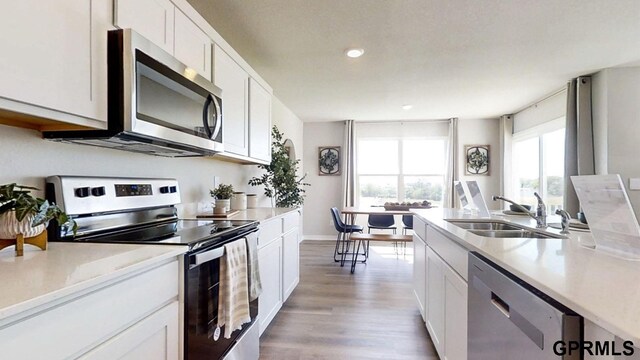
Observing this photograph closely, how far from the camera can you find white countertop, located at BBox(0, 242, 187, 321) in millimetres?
650

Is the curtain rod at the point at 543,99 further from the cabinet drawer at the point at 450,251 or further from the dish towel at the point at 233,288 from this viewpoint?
the dish towel at the point at 233,288

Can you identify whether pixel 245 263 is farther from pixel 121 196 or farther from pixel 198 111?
pixel 198 111

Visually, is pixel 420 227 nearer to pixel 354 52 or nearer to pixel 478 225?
pixel 478 225

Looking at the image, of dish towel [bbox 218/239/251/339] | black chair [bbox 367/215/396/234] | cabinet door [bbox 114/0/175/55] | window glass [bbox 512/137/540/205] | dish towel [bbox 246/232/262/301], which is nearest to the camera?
cabinet door [bbox 114/0/175/55]

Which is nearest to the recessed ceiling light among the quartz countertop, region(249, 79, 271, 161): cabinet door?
region(249, 79, 271, 161): cabinet door

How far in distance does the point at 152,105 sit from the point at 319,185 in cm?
501

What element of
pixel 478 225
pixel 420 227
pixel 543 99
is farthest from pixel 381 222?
pixel 478 225

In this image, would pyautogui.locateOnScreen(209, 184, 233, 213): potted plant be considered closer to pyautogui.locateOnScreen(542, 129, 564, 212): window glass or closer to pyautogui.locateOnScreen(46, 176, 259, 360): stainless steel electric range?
pyautogui.locateOnScreen(46, 176, 259, 360): stainless steel electric range

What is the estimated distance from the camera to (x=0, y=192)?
0.99 m

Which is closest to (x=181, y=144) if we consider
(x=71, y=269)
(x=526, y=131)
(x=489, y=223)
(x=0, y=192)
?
(x=0, y=192)

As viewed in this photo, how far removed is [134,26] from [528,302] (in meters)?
1.79

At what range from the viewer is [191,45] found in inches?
69.7

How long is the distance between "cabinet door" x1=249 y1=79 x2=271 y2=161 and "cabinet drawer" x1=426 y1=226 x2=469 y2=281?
161cm

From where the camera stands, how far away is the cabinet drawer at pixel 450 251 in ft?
4.77
